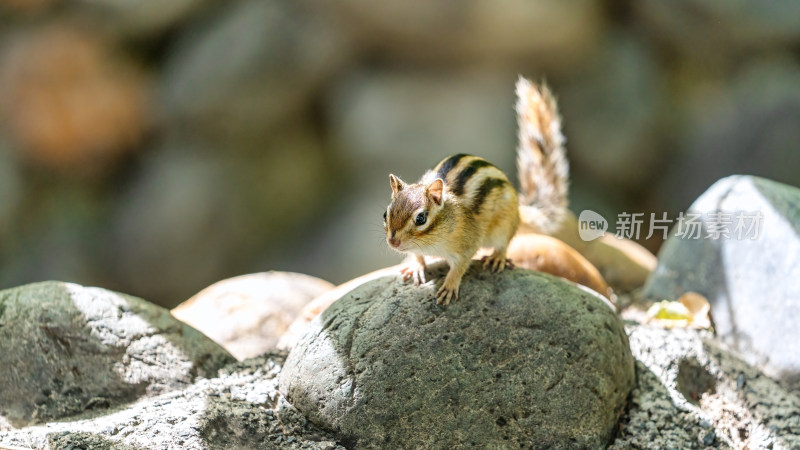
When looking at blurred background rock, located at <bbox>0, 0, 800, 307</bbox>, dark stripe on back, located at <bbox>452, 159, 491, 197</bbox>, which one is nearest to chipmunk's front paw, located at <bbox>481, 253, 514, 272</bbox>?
dark stripe on back, located at <bbox>452, 159, 491, 197</bbox>

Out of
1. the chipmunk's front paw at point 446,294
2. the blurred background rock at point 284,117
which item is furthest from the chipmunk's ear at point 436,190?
the blurred background rock at point 284,117

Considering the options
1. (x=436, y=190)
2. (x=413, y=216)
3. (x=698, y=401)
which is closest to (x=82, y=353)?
(x=413, y=216)

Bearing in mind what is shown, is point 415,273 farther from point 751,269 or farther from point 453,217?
point 751,269

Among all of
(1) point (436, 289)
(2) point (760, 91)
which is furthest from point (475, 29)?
(1) point (436, 289)

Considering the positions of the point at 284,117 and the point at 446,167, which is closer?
the point at 446,167

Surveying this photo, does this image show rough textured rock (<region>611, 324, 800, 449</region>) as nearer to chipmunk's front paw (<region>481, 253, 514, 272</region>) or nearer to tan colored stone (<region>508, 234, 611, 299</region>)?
tan colored stone (<region>508, 234, 611, 299</region>)

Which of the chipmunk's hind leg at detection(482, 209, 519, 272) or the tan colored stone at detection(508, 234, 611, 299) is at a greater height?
the chipmunk's hind leg at detection(482, 209, 519, 272)
